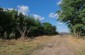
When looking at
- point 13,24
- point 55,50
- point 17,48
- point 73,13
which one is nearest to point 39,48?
point 17,48

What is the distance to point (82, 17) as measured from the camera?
145 feet

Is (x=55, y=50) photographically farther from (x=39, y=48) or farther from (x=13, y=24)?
(x=13, y=24)

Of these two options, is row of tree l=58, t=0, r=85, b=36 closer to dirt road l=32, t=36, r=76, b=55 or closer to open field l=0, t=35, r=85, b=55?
open field l=0, t=35, r=85, b=55

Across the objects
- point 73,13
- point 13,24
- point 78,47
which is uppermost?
point 73,13

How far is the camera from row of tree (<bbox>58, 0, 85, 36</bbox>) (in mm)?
45125

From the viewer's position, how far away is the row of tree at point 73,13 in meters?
45.1

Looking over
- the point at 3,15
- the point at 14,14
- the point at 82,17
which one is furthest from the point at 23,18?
the point at 82,17

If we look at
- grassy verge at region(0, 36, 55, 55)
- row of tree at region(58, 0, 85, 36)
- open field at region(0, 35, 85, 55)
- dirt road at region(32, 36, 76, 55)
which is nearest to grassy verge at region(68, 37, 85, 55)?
open field at region(0, 35, 85, 55)

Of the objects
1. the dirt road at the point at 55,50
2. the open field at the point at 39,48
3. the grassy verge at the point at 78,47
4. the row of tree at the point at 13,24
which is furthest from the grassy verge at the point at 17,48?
the row of tree at the point at 13,24

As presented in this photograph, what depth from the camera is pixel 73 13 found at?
150 ft

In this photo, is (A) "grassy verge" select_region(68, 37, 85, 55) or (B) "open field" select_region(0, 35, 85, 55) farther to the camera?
(A) "grassy verge" select_region(68, 37, 85, 55)

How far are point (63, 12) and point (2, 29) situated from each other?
15.7 metres

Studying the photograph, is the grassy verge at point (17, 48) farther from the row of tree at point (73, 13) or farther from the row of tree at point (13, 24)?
the row of tree at point (13, 24)

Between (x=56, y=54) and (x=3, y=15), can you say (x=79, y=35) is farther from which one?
(x=56, y=54)
